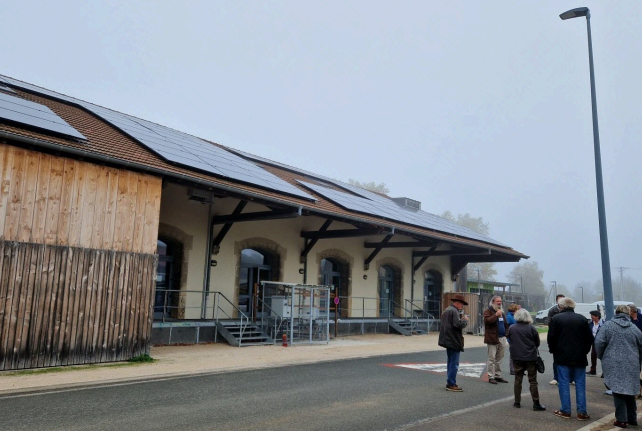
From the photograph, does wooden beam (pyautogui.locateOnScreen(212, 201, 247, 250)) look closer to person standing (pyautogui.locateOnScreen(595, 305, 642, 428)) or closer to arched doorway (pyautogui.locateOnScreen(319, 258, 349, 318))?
arched doorway (pyautogui.locateOnScreen(319, 258, 349, 318))

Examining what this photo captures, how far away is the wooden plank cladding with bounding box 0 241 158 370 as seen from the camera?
8867 millimetres

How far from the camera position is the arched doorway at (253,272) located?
16.9 metres

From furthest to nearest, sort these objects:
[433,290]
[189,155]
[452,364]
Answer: [433,290] → [189,155] → [452,364]

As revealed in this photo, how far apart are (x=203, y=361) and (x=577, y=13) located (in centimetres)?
1042

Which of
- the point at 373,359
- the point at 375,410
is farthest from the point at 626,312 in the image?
the point at 373,359

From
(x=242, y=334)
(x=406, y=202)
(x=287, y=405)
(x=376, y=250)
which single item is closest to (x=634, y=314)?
(x=287, y=405)

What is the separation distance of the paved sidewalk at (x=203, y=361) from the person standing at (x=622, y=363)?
6225 mm

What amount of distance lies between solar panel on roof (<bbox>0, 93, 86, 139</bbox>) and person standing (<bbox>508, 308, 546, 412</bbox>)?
845 centimetres

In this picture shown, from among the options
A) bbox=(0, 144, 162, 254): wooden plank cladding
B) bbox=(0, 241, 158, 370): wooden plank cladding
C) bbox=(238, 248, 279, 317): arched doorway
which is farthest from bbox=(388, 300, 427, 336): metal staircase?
bbox=(0, 144, 162, 254): wooden plank cladding

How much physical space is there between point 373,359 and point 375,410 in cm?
577

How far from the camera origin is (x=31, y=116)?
10445 millimetres

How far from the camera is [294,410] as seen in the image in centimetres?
665

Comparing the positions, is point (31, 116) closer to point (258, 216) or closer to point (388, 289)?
point (258, 216)

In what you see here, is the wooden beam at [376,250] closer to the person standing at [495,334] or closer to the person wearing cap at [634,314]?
the person standing at [495,334]
